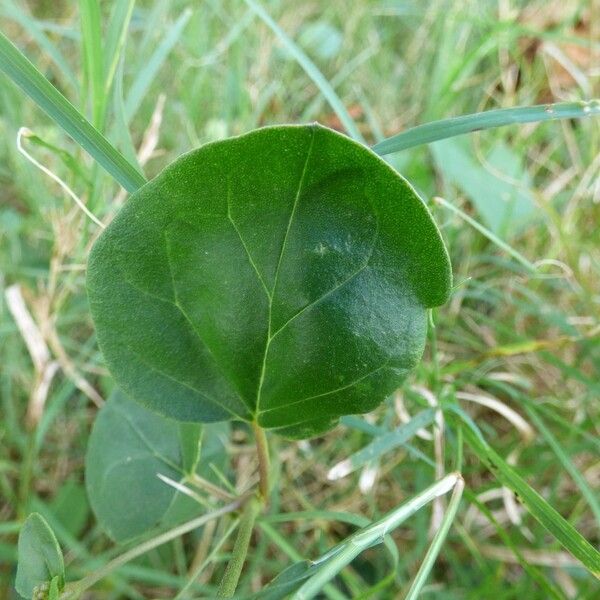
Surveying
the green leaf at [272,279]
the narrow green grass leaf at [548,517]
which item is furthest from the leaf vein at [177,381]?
the narrow green grass leaf at [548,517]

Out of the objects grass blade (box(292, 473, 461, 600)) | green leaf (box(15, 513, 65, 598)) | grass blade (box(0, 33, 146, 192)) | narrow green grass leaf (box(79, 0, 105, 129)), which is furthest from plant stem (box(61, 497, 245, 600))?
narrow green grass leaf (box(79, 0, 105, 129))

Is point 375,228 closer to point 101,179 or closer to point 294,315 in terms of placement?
point 294,315

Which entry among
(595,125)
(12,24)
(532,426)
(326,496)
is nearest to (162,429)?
(326,496)

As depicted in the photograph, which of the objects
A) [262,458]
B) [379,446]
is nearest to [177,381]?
[262,458]

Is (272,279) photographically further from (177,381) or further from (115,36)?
(115,36)

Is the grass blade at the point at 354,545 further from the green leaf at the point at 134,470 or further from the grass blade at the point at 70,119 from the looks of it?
the grass blade at the point at 70,119

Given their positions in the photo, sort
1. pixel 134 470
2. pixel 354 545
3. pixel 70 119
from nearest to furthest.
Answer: pixel 354 545, pixel 70 119, pixel 134 470
